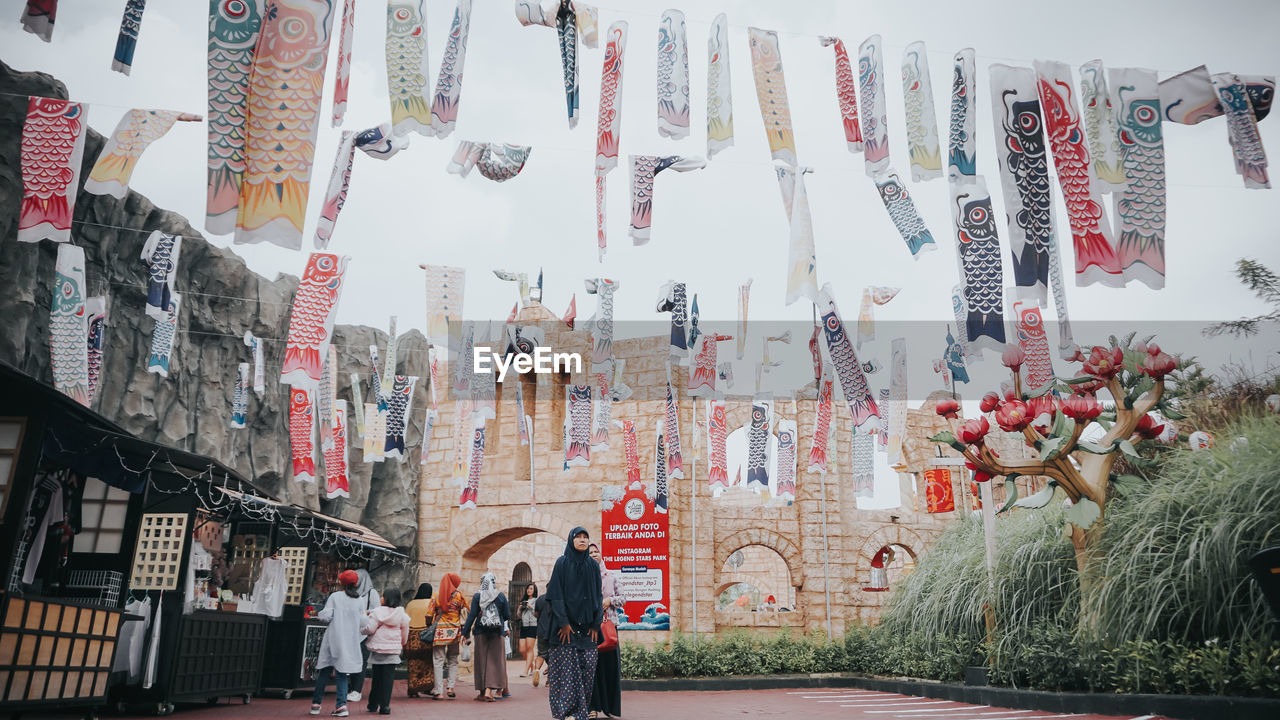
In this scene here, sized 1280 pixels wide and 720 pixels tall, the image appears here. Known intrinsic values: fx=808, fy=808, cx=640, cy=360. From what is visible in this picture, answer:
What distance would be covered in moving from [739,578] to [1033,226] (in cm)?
1758

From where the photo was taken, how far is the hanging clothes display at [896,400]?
45.1 ft

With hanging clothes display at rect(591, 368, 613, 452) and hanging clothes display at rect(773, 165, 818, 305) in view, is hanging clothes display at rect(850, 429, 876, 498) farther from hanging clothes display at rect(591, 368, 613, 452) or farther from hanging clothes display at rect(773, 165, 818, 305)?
hanging clothes display at rect(773, 165, 818, 305)

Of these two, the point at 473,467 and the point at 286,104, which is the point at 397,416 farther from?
the point at 286,104

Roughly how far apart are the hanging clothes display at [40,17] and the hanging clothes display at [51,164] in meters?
1.75

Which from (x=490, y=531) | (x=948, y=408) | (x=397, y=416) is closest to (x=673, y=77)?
(x=948, y=408)

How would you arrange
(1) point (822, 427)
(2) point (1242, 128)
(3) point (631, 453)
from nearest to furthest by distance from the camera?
(2) point (1242, 128) < (1) point (822, 427) < (3) point (631, 453)

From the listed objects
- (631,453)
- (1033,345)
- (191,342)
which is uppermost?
(191,342)

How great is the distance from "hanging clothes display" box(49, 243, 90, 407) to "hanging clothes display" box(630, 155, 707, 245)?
249 inches

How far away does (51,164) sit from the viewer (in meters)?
6.87

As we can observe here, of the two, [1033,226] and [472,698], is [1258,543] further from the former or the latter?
[472,698]

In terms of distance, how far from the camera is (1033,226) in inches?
264

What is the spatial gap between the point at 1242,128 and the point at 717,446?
1007cm

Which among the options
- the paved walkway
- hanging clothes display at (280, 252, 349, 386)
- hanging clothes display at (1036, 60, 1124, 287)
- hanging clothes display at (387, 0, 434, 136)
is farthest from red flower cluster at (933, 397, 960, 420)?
hanging clothes display at (280, 252, 349, 386)

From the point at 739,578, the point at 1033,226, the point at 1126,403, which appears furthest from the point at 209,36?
the point at 739,578
